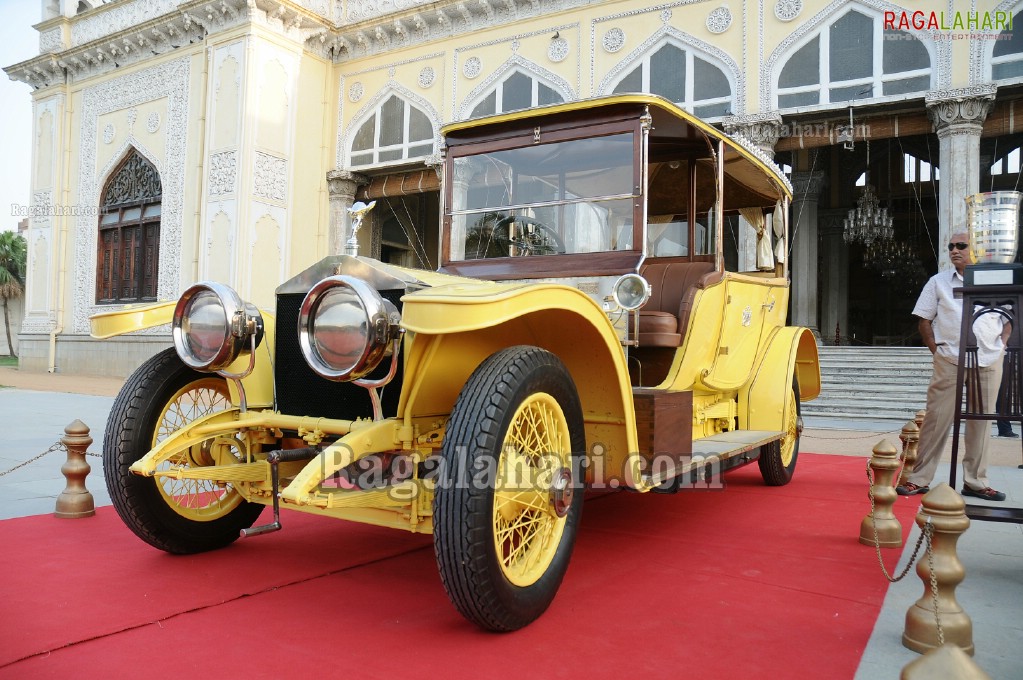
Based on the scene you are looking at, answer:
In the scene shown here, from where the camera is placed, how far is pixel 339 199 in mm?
17125

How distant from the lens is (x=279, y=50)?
1598 cm

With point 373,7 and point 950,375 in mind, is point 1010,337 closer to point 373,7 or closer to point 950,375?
point 950,375

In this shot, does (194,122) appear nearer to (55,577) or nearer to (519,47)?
(519,47)

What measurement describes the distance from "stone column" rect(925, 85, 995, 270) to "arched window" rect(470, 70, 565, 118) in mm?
6279

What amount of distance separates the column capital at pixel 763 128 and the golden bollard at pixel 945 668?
11.9 m

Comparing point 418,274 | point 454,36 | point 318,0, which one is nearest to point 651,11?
point 454,36

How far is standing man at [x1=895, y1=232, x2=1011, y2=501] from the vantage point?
438 centimetres

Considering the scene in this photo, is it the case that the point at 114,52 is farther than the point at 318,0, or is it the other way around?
the point at 114,52

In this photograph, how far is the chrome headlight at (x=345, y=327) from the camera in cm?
236

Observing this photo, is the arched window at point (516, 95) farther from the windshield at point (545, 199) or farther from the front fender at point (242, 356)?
the front fender at point (242, 356)

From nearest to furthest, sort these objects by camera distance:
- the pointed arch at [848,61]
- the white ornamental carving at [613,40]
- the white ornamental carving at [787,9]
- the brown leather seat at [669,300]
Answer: the brown leather seat at [669,300], the pointed arch at [848,61], the white ornamental carving at [787,9], the white ornamental carving at [613,40]

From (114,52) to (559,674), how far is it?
809 inches

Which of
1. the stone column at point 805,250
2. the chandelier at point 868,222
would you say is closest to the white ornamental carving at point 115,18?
the stone column at point 805,250

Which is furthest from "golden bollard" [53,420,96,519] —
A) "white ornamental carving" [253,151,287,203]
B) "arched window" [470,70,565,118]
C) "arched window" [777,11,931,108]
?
"white ornamental carving" [253,151,287,203]
